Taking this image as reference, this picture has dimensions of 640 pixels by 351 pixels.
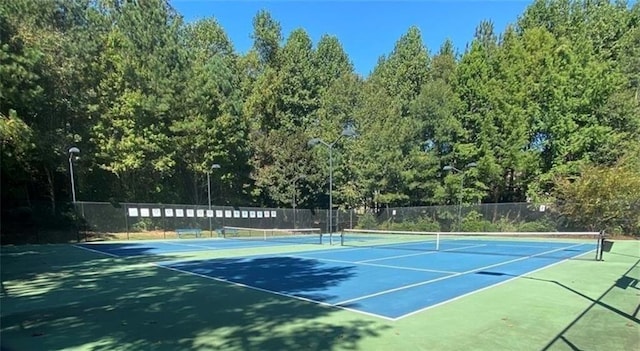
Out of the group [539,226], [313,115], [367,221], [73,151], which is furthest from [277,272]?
[313,115]

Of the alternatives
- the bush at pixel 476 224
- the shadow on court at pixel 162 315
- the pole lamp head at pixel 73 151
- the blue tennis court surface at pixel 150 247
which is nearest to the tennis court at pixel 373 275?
the shadow on court at pixel 162 315

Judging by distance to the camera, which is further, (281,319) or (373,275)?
(373,275)

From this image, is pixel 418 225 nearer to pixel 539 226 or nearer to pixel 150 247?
pixel 539 226

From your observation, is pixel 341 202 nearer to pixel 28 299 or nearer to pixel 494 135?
pixel 494 135

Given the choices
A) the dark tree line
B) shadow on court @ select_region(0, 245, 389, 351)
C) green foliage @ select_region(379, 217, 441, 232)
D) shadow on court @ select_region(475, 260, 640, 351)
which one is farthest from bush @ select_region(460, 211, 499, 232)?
shadow on court @ select_region(0, 245, 389, 351)

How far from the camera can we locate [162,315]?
241 inches

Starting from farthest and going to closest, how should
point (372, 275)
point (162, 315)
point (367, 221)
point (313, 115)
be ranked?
point (313, 115), point (367, 221), point (372, 275), point (162, 315)

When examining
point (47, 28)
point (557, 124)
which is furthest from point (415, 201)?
point (47, 28)

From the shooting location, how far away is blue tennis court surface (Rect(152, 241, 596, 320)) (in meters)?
7.22

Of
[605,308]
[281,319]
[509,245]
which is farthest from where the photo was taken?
[509,245]

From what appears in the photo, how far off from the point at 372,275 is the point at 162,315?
539 centimetres

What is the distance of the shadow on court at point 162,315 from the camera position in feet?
16.1

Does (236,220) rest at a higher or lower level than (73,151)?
lower

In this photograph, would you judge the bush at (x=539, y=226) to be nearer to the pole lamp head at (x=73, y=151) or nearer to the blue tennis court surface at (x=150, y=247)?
the blue tennis court surface at (x=150, y=247)
